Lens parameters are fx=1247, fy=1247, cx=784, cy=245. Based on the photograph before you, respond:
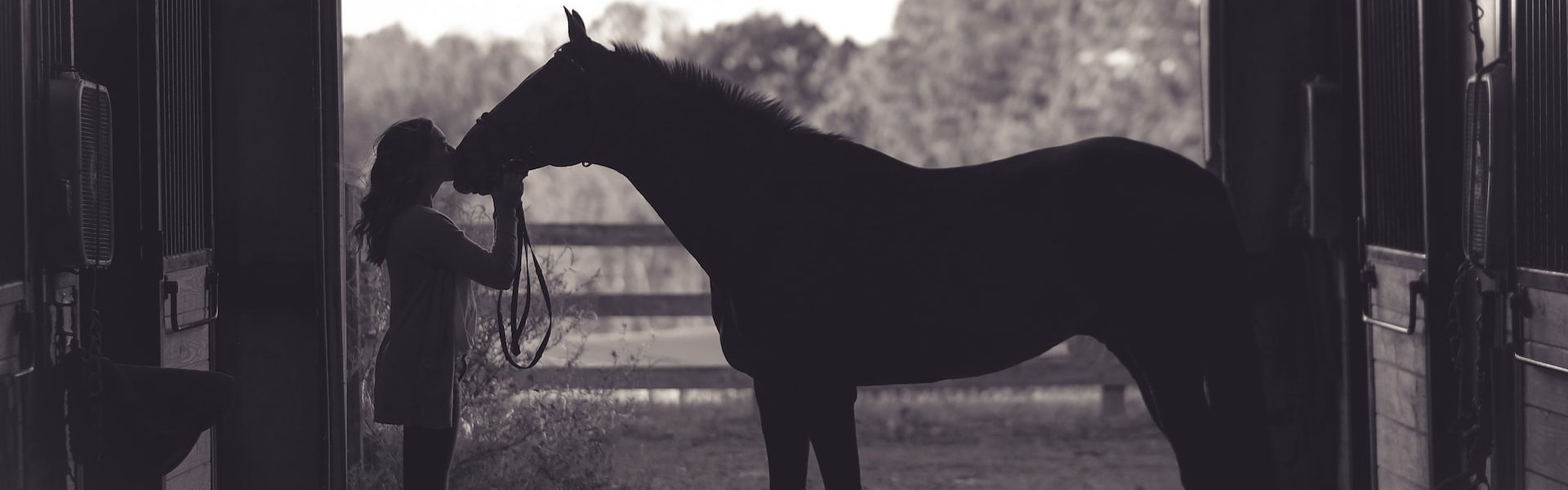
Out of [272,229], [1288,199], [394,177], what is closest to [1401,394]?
[1288,199]

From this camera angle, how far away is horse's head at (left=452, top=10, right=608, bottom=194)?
2.74 meters

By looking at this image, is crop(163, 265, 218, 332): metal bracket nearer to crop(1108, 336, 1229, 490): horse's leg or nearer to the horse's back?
the horse's back

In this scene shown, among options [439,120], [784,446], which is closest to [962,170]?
[784,446]

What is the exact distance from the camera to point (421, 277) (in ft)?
9.57

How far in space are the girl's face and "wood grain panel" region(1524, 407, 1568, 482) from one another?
8.02 ft

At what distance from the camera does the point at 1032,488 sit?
537 centimetres

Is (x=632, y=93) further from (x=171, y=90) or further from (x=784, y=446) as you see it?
(x=171, y=90)

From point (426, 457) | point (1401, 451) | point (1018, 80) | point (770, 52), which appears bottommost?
point (1401, 451)

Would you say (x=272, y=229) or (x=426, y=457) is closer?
(x=426, y=457)

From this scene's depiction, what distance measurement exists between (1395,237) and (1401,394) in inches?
17.3

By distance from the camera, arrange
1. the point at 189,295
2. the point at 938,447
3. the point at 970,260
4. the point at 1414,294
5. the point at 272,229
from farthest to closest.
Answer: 1. the point at 938,447
2. the point at 272,229
3. the point at 189,295
4. the point at 1414,294
5. the point at 970,260

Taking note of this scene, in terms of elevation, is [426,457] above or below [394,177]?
below

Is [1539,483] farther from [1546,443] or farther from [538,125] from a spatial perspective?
[538,125]

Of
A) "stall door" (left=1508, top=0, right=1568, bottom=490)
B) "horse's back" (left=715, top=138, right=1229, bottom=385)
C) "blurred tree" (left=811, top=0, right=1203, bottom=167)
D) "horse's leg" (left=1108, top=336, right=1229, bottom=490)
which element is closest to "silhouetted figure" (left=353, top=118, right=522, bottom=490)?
"horse's back" (left=715, top=138, right=1229, bottom=385)
